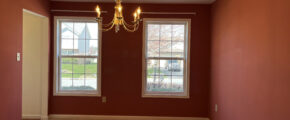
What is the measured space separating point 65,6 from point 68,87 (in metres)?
1.66

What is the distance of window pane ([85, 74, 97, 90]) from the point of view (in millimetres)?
3860

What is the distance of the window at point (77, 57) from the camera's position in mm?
3771

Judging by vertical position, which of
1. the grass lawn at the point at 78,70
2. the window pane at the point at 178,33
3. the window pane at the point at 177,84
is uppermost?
the window pane at the point at 178,33

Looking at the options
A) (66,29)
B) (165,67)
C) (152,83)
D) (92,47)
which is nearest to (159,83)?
(152,83)

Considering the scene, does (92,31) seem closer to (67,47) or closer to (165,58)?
(67,47)

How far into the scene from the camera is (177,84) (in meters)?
3.89

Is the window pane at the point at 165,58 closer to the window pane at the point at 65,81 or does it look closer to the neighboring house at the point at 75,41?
the neighboring house at the point at 75,41

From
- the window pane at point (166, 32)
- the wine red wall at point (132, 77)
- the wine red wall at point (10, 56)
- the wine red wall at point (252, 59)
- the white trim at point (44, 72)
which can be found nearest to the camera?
the wine red wall at point (252, 59)

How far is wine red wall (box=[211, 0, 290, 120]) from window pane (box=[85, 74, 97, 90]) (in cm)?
240

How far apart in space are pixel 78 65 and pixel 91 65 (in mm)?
282

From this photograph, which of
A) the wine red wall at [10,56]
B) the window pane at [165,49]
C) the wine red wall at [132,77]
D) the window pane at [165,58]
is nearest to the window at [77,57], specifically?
the wine red wall at [132,77]

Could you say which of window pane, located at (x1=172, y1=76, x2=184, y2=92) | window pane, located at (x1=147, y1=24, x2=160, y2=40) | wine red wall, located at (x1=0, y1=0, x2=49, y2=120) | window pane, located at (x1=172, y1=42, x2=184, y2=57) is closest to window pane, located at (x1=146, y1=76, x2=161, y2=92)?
window pane, located at (x1=172, y1=76, x2=184, y2=92)

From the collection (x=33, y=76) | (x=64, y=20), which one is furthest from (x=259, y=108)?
(x=33, y=76)

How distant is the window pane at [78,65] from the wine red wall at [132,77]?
0.47 metres
